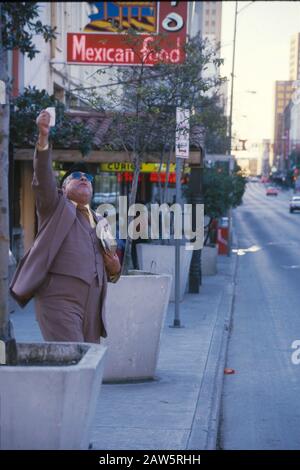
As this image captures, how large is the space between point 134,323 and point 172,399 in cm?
94

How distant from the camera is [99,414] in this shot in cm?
743

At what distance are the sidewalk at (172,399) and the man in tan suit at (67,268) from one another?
0.88 m

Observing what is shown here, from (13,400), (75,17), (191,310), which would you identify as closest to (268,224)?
(75,17)

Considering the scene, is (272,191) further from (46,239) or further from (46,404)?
(46,404)

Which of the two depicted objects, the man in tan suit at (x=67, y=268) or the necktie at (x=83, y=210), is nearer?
the man in tan suit at (x=67, y=268)

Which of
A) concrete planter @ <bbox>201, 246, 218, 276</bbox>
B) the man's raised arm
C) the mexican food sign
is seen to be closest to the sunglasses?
the man's raised arm

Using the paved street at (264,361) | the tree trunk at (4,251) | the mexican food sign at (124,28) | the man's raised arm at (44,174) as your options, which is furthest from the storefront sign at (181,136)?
the tree trunk at (4,251)

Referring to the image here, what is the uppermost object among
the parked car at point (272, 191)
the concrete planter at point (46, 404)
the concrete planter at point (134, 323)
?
the concrete planter at point (46, 404)

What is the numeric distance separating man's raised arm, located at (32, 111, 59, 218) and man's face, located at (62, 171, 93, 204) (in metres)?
0.35

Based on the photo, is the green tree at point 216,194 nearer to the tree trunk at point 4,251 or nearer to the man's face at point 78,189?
the man's face at point 78,189

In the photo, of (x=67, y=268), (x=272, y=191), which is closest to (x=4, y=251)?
(x=67, y=268)

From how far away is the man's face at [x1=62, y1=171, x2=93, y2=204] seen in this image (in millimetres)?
6312

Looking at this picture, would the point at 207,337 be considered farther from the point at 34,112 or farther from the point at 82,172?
the point at 82,172

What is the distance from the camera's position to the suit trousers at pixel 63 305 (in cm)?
611
